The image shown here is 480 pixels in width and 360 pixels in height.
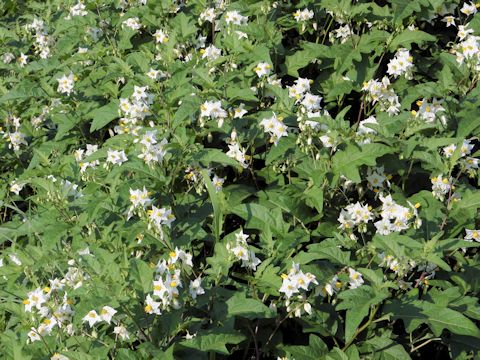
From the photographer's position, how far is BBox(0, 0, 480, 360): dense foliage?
2.46m

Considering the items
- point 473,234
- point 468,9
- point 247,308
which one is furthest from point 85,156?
point 468,9

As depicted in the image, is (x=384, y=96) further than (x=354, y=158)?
Yes

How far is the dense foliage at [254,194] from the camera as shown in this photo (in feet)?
8.09

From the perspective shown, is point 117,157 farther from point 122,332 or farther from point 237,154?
point 122,332

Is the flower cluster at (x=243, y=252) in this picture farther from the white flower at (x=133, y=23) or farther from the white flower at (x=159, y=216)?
the white flower at (x=133, y=23)

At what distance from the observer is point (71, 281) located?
8.89 feet

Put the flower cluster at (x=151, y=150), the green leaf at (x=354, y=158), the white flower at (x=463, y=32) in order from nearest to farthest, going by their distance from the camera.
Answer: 1. the green leaf at (x=354, y=158)
2. the flower cluster at (x=151, y=150)
3. the white flower at (x=463, y=32)

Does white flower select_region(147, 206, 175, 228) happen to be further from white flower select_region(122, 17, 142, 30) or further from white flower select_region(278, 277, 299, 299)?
white flower select_region(122, 17, 142, 30)

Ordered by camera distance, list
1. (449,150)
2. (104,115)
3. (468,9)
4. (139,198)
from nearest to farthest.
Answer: (139,198) → (449,150) → (104,115) → (468,9)

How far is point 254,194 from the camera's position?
314 cm

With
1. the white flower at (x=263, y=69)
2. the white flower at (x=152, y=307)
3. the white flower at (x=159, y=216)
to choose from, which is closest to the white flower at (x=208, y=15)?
the white flower at (x=263, y=69)

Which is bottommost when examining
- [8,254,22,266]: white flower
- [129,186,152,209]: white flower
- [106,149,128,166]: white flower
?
[8,254,22,266]: white flower

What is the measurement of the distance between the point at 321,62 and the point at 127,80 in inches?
44.8

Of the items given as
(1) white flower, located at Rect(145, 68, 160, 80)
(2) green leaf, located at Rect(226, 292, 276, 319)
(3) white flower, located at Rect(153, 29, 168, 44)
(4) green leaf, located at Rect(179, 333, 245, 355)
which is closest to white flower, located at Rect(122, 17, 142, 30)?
(3) white flower, located at Rect(153, 29, 168, 44)
